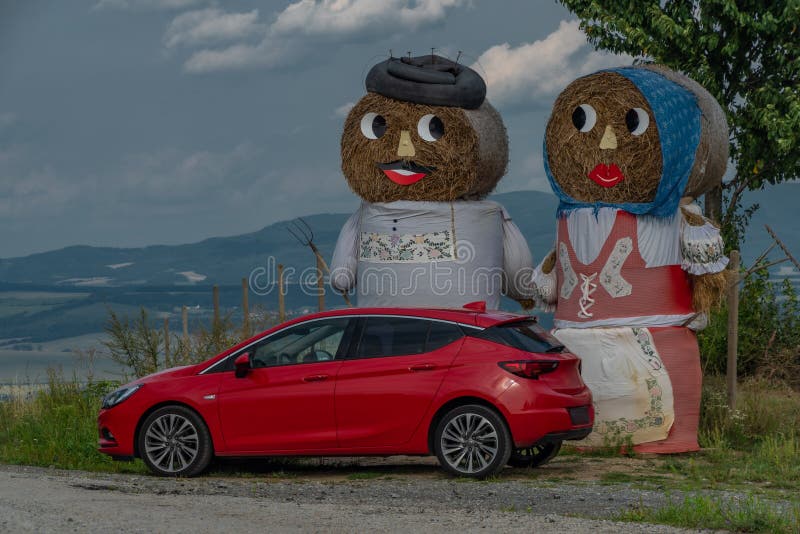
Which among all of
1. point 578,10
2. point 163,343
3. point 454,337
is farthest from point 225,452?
point 578,10

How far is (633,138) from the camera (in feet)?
42.4

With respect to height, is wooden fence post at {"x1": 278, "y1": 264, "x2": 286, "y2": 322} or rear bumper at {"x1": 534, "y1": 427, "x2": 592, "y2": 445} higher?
wooden fence post at {"x1": 278, "y1": 264, "x2": 286, "y2": 322}

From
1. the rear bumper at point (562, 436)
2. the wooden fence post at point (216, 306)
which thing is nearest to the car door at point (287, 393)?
the rear bumper at point (562, 436)

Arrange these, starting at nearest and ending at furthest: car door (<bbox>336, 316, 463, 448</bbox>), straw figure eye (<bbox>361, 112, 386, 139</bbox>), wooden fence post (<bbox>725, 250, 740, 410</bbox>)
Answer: car door (<bbox>336, 316, 463, 448</bbox>) → straw figure eye (<bbox>361, 112, 386, 139</bbox>) → wooden fence post (<bbox>725, 250, 740, 410</bbox>)

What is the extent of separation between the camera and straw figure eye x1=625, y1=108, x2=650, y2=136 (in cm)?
1288

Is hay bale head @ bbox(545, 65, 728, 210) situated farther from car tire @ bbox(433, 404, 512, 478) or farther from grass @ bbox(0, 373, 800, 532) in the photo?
car tire @ bbox(433, 404, 512, 478)

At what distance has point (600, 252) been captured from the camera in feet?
43.3

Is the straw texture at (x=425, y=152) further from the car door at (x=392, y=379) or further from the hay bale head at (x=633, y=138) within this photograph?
the car door at (x=392, y=379)

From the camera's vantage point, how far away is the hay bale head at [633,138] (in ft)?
42.2

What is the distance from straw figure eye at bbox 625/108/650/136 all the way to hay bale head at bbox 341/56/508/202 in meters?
1.64

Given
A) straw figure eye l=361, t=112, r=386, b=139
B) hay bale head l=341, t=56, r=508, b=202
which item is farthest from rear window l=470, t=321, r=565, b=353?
straw figure eye l=361, t=112, r=386, b=139

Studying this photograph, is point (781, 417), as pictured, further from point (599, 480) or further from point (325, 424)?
point (325, 424)

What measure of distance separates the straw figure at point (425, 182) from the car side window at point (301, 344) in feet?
9.22

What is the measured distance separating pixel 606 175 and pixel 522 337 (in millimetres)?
3046
